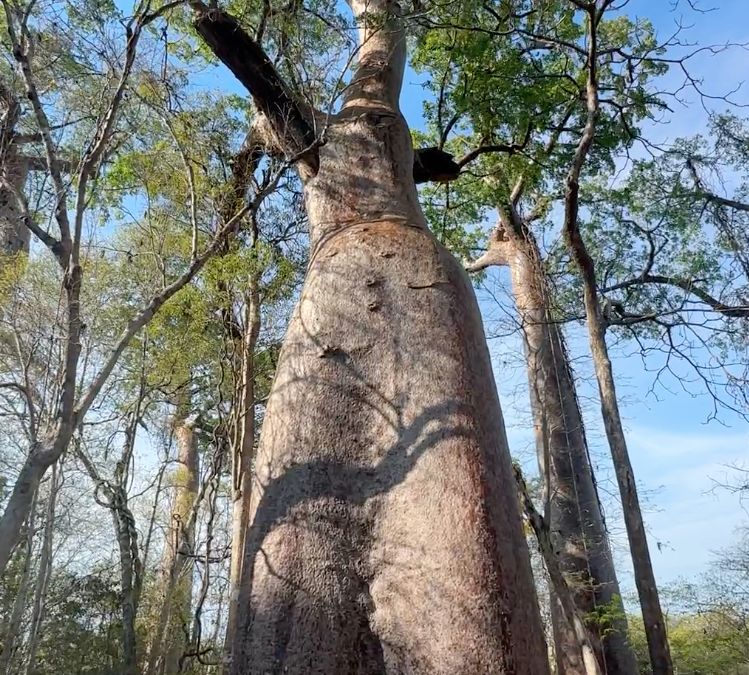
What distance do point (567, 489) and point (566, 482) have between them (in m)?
0.10

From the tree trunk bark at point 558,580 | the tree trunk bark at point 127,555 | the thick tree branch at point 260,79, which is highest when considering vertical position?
the thick tree branch at point 260,79

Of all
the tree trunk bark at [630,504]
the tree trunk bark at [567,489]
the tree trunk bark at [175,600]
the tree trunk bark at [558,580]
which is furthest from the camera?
the tree trunk bark at [175,600]

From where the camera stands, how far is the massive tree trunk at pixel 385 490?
1846 millimetres

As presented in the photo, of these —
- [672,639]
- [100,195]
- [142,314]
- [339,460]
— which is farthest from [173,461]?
[672,639]

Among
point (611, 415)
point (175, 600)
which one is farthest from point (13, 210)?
point (611, 415)

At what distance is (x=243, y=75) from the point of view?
3754 mm

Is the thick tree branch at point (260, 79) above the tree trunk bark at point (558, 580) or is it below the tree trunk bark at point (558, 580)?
above

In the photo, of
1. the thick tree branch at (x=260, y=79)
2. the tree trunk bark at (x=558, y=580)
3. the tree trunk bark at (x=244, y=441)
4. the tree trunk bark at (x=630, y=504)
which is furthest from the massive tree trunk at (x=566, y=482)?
the thick tree branch at (x=260, y=79)

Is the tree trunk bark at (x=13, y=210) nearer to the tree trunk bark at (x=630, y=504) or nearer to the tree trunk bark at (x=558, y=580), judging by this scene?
the tree trunk bark at (x=558, y=580)

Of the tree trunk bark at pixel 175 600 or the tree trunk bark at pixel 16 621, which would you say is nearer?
the tree trunk bark at pixel 16 621

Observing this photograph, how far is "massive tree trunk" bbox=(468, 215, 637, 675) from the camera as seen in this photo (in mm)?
→ 6211

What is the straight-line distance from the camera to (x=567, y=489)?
7.26 m

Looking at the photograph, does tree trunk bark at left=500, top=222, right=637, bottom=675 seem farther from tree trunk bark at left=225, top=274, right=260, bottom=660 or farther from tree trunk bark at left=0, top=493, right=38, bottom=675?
tree trunk bark at left=0, top=493, right=38, bottom=675

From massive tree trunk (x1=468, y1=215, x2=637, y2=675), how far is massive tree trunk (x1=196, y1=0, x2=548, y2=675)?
3.40m
